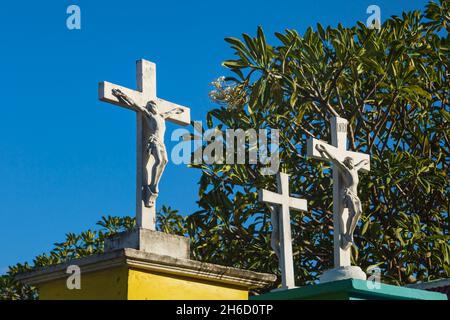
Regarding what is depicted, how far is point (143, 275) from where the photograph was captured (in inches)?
330

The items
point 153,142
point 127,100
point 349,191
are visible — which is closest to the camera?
point 153,142

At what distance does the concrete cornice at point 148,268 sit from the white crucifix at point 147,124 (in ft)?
1.88

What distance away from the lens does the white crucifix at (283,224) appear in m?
13.1

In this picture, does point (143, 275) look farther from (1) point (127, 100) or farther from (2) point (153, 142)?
(1) point (127, 100)

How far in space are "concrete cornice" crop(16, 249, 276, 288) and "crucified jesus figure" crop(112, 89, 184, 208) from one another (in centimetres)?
78

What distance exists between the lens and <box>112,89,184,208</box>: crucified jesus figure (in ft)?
30.0

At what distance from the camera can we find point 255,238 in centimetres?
2267

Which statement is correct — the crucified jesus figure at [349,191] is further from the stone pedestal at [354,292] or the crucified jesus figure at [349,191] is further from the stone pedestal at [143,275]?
the stone pedestal at [143,275]

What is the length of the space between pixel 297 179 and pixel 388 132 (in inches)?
95.1

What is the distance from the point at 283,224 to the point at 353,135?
27.9ft

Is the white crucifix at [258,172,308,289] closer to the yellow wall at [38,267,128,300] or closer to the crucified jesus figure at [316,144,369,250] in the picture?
the crucified jesus figure at [316,144,369,250]

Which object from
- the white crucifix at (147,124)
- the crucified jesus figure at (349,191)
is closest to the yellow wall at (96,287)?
the white crucifix at (147,124)

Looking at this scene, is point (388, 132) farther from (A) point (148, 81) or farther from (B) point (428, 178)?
(A) point (148, 81)

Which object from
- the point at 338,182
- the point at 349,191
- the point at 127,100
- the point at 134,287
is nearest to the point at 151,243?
the point at 134,287
